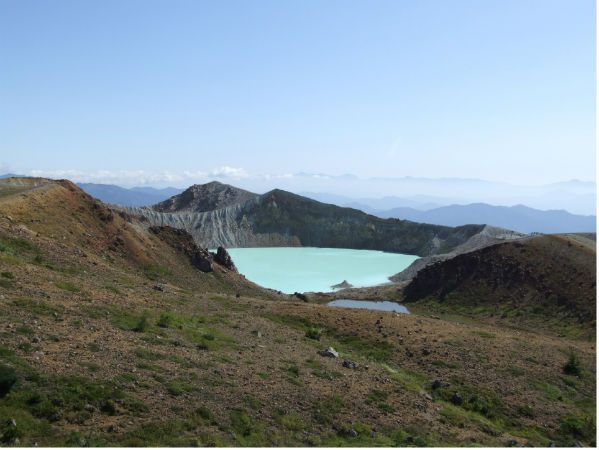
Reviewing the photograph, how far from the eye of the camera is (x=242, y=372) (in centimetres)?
2047

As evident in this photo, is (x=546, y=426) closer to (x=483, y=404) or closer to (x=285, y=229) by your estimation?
(x=483, y=404)

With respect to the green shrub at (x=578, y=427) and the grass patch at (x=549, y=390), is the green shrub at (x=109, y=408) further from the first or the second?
the grass patch at (x=549, y=390)

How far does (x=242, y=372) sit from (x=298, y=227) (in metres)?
120

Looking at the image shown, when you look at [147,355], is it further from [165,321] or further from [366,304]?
[366,304]

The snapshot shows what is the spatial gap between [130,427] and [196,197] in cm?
15842

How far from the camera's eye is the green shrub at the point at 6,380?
13719 mm

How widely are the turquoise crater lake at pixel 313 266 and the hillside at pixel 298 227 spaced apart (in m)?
5.22

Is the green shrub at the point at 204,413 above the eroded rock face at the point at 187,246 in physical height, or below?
below

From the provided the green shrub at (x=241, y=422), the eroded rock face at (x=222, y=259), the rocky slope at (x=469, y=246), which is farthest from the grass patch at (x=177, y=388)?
the rocky slope at (x=469, y=246)

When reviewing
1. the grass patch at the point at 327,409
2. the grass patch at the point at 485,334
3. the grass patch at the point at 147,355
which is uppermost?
the grass patch at the point at 147,355

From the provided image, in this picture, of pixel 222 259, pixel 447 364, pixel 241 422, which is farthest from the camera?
pixel 222 259

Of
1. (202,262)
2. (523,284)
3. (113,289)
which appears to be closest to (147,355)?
(113,289)

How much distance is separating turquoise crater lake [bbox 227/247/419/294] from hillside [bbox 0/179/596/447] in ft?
125

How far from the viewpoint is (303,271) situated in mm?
91688
